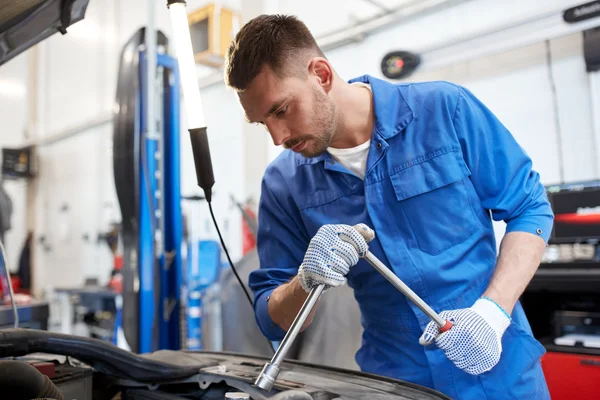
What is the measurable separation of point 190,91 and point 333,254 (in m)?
0.45

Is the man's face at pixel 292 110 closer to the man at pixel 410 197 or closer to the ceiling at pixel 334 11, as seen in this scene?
the man at pixel 410 197

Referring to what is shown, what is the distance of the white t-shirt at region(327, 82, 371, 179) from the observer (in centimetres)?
121

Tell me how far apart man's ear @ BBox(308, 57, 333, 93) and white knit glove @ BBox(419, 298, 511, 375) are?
557 mm

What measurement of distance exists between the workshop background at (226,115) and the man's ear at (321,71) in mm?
838

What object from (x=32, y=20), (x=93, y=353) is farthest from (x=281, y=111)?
(x=93, y=353)

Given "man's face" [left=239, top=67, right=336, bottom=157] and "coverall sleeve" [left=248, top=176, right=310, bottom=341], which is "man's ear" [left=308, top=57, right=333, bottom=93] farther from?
"coverall sleeve" [left=248, top=176, right=310, bottom=341]

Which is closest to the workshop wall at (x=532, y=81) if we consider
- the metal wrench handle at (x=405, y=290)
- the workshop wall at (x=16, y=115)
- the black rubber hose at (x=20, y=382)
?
the metal wrench handle at (x=405, y=290)

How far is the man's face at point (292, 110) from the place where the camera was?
108 centimetres

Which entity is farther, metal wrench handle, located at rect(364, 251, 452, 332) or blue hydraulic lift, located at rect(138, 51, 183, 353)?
blue hydraulic lift, located at rect(138, 51, 183, 353)

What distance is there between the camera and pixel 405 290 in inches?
36.5

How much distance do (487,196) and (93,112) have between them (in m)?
6.79

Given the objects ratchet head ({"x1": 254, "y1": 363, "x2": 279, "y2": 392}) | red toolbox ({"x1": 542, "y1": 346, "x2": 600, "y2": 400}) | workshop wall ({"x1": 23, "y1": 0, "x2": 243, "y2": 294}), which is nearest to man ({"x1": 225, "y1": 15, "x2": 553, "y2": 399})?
ratchet head ({"x1": 254, "y1": 363, "x2": 279, "y2": 392})

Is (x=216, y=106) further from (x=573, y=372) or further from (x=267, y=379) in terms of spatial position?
(x=267, y=379)

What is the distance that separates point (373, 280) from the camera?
114 centimetres
